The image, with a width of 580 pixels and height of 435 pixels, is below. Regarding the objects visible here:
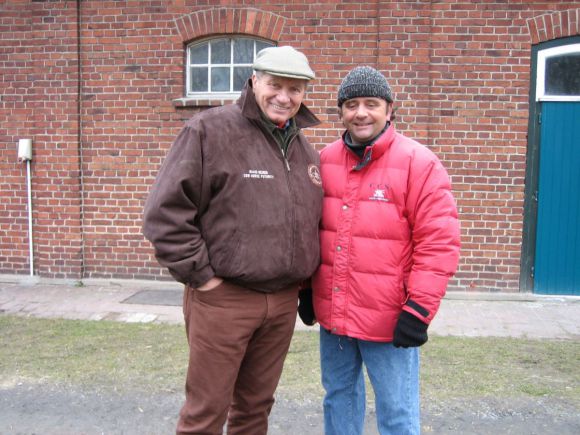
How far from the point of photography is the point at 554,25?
6.07 meters

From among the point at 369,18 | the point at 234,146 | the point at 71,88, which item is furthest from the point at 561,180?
the point at 71,88

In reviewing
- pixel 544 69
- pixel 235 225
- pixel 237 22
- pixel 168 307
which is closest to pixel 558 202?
pixel 544 69

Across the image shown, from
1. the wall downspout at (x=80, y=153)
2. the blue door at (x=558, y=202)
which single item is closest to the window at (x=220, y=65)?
the wall downspout at (x=80, y=153)

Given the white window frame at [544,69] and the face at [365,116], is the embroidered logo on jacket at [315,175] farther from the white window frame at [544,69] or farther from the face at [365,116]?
the white window frame at [544,69]

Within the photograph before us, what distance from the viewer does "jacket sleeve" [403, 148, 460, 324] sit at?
2312 mm

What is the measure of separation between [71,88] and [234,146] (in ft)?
17.0

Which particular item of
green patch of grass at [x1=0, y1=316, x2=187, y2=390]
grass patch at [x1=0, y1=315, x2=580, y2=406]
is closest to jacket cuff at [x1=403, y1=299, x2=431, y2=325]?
grass patch at [x1=0, y1=315, x2=580, y2=406]

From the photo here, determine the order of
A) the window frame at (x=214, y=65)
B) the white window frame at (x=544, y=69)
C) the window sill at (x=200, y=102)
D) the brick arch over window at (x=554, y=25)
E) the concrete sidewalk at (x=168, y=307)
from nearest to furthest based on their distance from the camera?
the concrete sidewalk at (x=168, y=307)
the brick arch over window at (x=554, y=25)
the white window frame at (x=544, y=69)
the window sill at (x=200, y=102)
the window frame at (x=214, y=65)

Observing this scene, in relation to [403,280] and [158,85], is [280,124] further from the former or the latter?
[158,85]

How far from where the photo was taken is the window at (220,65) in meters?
6.65

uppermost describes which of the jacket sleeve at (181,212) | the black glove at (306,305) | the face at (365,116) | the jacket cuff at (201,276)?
the face at (365,116)

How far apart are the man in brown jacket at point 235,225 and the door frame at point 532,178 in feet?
15.1

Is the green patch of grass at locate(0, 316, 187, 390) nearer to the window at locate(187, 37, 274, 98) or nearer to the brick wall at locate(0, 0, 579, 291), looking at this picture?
the brick wall at locate(0, 0, 579, 291)

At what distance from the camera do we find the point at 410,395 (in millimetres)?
2480
